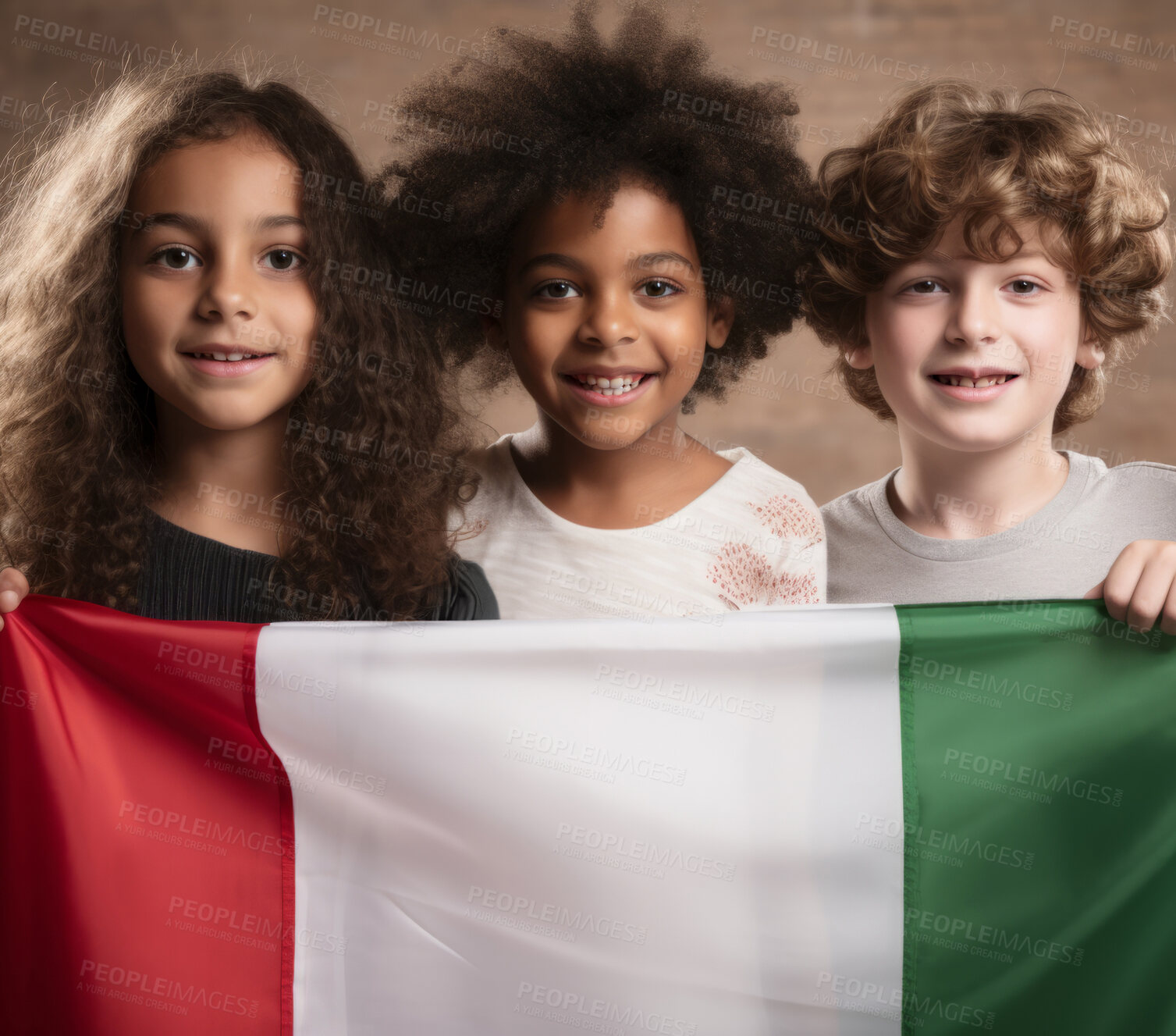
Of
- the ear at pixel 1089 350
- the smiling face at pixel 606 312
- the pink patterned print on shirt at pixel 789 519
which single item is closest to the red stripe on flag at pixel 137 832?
the smiling face at pixel 606 312

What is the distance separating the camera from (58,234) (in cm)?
147

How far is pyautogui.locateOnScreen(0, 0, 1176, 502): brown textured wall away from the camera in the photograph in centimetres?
303

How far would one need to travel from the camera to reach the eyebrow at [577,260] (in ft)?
4.66

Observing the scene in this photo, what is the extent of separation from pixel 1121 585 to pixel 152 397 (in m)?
1.16

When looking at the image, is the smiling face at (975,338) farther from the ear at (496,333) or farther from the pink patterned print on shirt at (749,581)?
the ear at (496,333)

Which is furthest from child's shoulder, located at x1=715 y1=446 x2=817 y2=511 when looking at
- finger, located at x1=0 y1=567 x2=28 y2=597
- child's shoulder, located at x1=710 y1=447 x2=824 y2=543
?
finger, located at x1=0 y1=567 x2=28 y2=597

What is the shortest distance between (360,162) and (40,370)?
19.0 inches

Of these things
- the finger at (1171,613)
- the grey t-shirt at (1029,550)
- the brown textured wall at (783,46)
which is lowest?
the finger at (1171,613)

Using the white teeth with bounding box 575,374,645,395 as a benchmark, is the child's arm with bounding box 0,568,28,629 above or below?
below

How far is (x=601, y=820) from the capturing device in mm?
1227

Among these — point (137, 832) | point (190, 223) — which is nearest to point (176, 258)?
point (190, 223)

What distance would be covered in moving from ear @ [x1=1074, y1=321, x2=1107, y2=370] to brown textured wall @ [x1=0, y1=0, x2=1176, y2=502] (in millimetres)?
1352

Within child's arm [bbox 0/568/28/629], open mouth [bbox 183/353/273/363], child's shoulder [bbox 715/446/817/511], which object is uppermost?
open mouth [bbox 183/353/273/363]

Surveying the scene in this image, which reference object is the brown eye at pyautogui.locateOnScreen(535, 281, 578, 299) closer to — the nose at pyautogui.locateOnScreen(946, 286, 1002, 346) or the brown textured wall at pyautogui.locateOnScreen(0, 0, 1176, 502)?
the nose at pyautogui.locateOnScreen(946, 286, 1002, 346)
